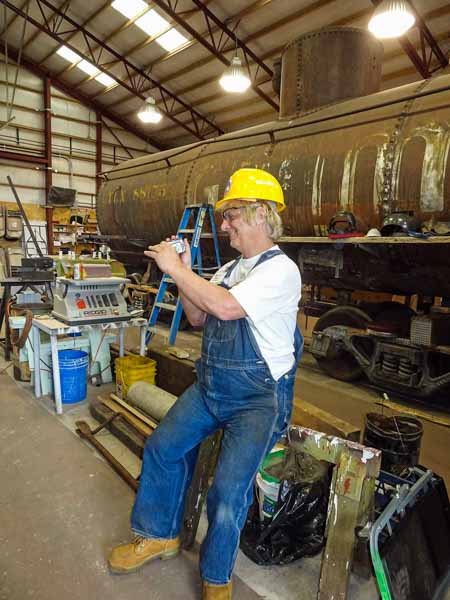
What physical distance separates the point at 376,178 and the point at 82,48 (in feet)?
36.9

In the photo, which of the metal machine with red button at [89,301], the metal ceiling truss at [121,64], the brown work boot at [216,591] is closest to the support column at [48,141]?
the metal ceiling truss at [121,64]

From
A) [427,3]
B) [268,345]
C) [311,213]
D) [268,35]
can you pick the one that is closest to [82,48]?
[268,35]

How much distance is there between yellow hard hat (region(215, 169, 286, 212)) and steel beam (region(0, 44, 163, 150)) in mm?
14030

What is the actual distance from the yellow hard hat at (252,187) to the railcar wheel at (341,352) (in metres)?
2.98

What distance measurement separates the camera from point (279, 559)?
1842mm

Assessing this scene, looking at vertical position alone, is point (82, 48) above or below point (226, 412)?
above

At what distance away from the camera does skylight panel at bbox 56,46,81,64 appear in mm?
11432

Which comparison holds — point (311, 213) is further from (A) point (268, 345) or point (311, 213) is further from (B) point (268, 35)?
(B) point (268, 35)

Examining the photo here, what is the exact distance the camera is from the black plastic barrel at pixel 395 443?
2104 millimetres

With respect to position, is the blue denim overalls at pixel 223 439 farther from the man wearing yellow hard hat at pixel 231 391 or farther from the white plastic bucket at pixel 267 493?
the white plastic bucket at pixel 267 493

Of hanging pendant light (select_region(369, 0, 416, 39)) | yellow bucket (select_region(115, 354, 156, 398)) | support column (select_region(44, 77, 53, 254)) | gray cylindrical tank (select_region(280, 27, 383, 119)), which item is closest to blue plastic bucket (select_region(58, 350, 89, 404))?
yellow bucket (select_region(115, 354, 156, 398))

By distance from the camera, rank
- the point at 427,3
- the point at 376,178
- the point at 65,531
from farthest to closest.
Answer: the point at 427,3 → the point at 376,178 → the point at 65,531

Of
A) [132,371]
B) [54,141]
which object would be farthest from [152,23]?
[132,371]

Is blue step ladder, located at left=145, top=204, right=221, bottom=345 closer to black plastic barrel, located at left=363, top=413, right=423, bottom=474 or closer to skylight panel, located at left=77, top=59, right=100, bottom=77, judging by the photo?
black plastic barrel, located at left=363, top=413, right=423, bottom=474
